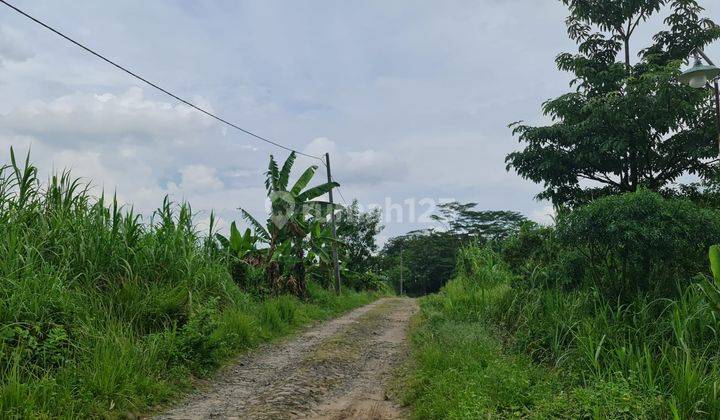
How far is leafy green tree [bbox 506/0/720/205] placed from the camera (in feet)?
30.2

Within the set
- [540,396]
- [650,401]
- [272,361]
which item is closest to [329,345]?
[272,361]

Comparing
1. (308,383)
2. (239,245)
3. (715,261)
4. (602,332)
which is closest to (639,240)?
(715,261)

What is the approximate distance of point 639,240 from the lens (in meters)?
6.04

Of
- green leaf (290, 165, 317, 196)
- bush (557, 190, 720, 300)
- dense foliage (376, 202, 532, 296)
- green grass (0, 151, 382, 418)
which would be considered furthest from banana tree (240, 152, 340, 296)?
dense foliage (376, 202, 532, 296)

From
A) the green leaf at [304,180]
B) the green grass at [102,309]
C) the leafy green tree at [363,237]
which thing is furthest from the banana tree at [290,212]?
the leafy green tree at [363,237]

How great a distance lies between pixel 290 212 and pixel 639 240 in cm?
972

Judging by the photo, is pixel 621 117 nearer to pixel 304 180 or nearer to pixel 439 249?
pixel 304 180

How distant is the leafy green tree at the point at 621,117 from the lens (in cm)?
920

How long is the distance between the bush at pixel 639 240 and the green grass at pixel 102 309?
5366 mm

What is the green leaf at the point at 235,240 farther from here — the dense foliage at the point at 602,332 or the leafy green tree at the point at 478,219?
the leafy green tree at the point at 478,219

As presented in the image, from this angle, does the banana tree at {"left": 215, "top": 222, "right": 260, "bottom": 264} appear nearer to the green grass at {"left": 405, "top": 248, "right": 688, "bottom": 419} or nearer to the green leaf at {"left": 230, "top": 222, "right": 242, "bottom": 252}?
the green leaf at {"left": 230, "top": 222, "right": 242, "bottom": 252}

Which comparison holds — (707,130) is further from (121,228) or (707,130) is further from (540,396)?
(121,228)

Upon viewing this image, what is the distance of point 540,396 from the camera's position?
183 inches

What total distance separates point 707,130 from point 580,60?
10.1 feet
